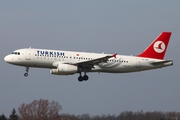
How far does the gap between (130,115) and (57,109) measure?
37.9 metres

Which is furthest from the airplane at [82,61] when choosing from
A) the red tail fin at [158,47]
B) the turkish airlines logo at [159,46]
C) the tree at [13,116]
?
the tree at [13,116]

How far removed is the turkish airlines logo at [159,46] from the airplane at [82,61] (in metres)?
0.57

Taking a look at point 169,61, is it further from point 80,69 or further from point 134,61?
point 80,69

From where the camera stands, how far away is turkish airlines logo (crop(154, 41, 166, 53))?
72.2 meters

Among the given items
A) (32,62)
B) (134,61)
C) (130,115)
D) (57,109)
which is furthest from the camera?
(130,115)

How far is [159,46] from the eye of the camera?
2867 inches

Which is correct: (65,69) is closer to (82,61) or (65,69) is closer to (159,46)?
(82,61)

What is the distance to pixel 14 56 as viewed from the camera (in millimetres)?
65062

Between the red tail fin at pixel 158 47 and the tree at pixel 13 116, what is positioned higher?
the red tail fin at pixel 158 47

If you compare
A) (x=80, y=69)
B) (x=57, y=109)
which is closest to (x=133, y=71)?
(x=80, y=69)

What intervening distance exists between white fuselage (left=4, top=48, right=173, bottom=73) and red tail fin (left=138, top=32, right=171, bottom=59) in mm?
1455

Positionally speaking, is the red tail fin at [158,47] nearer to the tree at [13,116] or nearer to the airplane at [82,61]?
the airplane at [82,61]

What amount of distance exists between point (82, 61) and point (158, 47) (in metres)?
13.0

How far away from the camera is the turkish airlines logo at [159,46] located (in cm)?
7225
